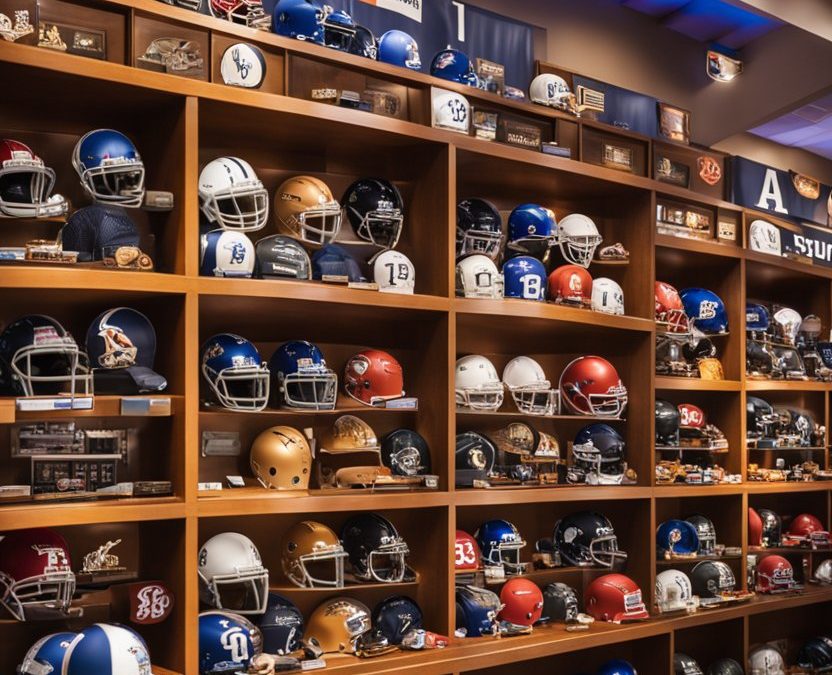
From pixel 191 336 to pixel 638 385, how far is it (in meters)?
2.56

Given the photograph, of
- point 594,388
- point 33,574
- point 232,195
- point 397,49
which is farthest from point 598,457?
point 33,574

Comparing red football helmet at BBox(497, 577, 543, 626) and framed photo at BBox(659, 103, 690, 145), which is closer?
red football helmet at BBox(497, 577, 543, 626)

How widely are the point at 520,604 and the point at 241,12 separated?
9.19 ft

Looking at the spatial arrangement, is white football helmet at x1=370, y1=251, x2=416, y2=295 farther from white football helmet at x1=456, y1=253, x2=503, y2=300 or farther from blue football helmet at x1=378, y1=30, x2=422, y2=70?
blue football helmet at x1=378, y1=30, x2=422, y2=70

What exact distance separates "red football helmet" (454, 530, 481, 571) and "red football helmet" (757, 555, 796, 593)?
7.71 feet

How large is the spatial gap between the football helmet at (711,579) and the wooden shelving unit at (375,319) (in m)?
0.14

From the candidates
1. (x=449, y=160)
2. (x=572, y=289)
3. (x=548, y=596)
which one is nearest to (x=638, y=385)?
(x=572, y=289)

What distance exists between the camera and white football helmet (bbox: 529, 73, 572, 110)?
200 inches

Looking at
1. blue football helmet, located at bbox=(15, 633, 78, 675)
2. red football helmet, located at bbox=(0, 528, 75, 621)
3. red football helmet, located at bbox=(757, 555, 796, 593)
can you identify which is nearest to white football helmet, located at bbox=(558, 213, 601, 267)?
red football helmet, located at bbox=(757, 555, 796, 593)

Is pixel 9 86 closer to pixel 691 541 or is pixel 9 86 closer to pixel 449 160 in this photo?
pixel 449 160

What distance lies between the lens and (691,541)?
18.4 feet

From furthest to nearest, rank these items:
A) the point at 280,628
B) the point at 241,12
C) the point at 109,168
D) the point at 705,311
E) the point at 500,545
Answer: the point at 705,311
the point at 500,545
the point at 241,12
the point at 280,628
the point at 109,168

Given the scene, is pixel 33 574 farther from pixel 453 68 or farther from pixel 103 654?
pixel 453 68

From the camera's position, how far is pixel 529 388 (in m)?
4.85
